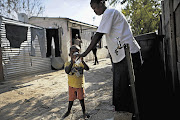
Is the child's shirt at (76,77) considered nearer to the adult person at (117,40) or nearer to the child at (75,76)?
the child at (75,76)

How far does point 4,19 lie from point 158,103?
688 centimetres

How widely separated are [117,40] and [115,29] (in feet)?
0.52

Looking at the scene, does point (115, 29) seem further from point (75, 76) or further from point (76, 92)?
point (76, 92)

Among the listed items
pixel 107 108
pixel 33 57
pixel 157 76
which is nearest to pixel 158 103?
pixel 107 108

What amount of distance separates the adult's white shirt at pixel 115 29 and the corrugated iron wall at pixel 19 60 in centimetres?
619

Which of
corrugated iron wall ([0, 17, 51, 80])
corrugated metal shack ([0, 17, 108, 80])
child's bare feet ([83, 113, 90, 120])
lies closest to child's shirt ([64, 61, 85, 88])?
child's bare feet ([83, 113, 90, 120])

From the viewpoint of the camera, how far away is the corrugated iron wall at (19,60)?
6552 millimetres

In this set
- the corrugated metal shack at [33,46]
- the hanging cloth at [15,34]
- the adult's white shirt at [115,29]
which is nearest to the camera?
the adult's white shirt at [115,29]

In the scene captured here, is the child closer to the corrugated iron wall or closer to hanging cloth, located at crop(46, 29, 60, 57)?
the corrugated iron wall

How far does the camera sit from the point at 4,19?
21.0 feet

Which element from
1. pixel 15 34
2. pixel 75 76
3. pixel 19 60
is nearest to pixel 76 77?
pixel 75 76

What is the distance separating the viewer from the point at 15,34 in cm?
657

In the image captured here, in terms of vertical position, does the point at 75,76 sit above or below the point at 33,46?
below

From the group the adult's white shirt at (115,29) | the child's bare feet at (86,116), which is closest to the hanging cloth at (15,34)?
the child's bare feet at (86,116)
